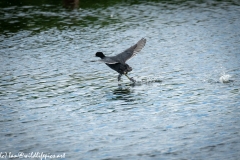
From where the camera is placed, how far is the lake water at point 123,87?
10875 millimetres

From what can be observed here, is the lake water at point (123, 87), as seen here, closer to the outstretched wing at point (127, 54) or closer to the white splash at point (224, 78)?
the white splash at point (224, 78)

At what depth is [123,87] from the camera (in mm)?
16266

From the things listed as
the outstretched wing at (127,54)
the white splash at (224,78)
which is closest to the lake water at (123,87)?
the white splash at (224,78)

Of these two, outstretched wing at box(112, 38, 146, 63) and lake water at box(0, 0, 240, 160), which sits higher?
outstretched wing at box(112, 38, 146, 63)

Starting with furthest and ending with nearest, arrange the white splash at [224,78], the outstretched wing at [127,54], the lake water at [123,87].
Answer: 1. the outstretched wing at [127,54]
2. the white splash at [224,78]
3. the lake water at [123,87]

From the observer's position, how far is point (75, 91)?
15805 millimetres

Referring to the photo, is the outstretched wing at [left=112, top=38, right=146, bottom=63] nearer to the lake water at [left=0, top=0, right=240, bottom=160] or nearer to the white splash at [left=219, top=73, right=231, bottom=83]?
the lake water at [left=0, top=0, right=240, bottom=160]

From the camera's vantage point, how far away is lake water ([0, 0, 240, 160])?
1088 centimetres

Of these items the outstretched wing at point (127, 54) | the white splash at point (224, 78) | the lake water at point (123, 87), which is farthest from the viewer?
the outstretched wing at point (127, 54)

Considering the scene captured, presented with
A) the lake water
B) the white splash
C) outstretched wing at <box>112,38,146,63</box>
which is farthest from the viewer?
outstretched wing at <box>112,38,146,63</box>

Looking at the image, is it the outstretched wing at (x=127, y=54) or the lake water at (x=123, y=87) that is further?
the outstretched wing at (x=127, y=54)

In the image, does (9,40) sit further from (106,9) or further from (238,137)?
(238,137)

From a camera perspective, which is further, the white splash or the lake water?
the white splash

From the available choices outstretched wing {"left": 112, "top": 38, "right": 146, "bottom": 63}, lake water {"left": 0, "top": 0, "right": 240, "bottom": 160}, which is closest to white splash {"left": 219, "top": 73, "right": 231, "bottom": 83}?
lake water {"left": 0, "top": 0, "right": 240, "bottom": 160}
